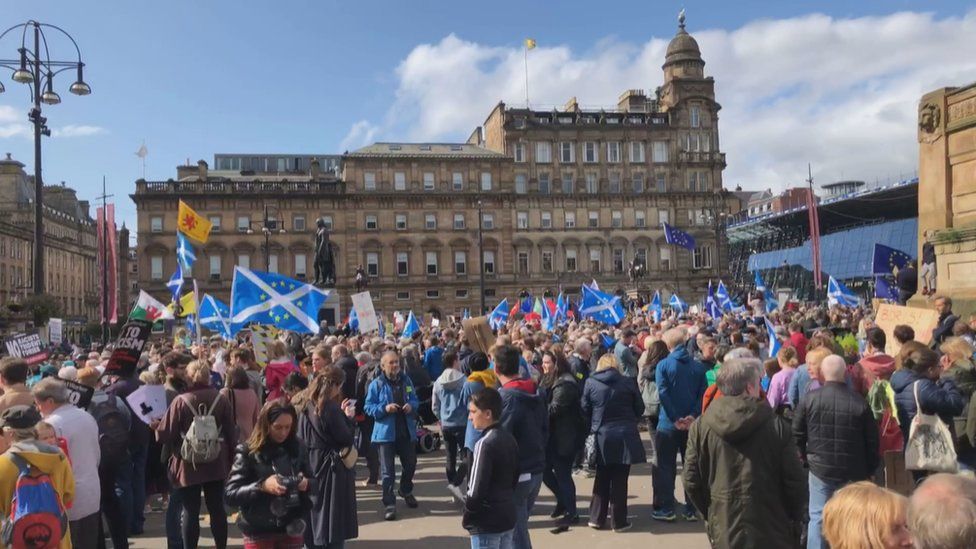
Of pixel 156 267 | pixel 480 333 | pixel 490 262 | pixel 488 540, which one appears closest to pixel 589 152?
pixel 490 262

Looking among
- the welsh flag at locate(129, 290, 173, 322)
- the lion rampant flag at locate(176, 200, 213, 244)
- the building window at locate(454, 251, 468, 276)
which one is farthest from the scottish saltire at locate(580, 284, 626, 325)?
the building window at locate(454, 251, 468, 276)

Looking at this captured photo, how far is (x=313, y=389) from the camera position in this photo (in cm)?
667

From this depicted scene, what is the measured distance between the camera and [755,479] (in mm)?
4926

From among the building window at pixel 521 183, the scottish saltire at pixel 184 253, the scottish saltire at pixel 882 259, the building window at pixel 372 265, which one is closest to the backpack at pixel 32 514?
the scottish saltire at pixel 184 253

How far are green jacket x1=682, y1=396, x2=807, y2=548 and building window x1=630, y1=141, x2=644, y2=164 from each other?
69.0m

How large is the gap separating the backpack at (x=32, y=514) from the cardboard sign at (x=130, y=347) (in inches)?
174

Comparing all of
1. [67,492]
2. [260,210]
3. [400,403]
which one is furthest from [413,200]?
[67,492]

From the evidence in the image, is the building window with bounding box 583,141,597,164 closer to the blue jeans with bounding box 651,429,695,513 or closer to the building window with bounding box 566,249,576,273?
the building window with bounding box 566,249,576,273

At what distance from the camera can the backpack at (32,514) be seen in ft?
15.0

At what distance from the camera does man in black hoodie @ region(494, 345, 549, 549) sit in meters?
6.56

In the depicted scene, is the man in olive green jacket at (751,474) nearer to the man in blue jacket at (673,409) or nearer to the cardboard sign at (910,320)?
the man in blue jacket at (673,409)

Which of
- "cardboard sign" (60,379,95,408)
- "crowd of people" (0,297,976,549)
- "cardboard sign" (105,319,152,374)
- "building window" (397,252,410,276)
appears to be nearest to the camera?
"crowd of people" (0,297,976,549)

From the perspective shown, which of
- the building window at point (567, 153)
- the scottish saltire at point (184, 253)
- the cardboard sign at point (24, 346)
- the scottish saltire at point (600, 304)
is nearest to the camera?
the cardboard sign at point (24, 346)

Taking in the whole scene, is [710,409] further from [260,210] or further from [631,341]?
[260,210]
